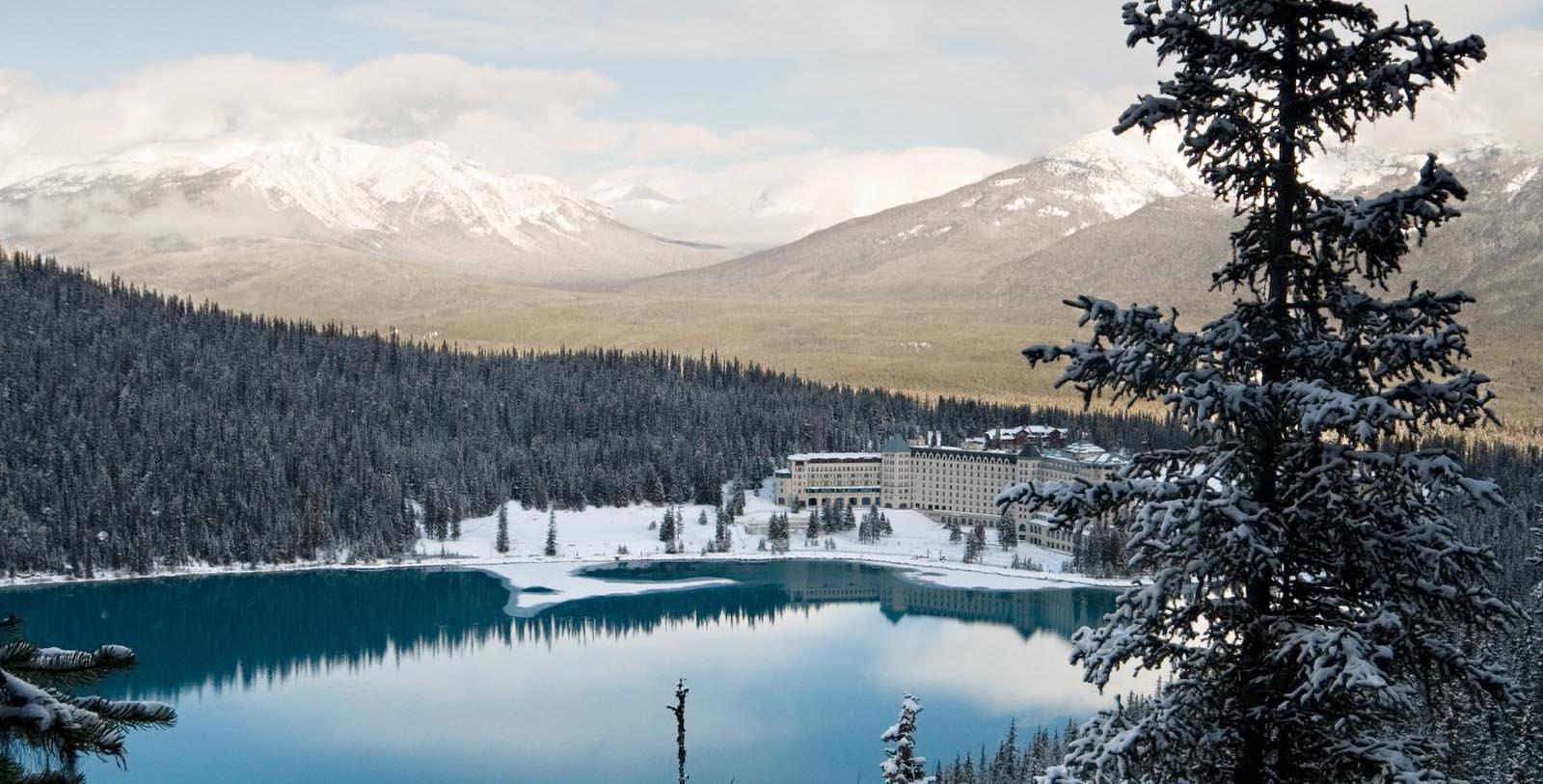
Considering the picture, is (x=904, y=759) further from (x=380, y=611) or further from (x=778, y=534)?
(x=778, y=534)

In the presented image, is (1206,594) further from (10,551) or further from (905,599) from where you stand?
(10,551)

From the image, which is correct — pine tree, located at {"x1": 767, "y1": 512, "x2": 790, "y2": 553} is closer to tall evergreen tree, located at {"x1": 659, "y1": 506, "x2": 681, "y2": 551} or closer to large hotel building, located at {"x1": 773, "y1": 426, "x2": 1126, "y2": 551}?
large hotel building, located at {"x1": 773, "y1": 426, "x2": 1126, "y2": 551}

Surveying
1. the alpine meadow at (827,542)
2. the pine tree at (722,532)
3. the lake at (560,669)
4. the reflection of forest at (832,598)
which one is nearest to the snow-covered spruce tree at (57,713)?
the alpine meadow at (827,542)

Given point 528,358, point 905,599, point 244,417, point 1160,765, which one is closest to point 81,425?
point 244,417

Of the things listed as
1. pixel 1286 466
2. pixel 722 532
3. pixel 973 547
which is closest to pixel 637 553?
pixel 722 532

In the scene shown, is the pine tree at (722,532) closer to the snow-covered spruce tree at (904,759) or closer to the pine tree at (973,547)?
the pine tree at (973,547)

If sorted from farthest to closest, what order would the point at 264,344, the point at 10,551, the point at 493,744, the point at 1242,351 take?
the point at 264,344
the point at 10,551
the point at 493,744
the point at 1242,351
